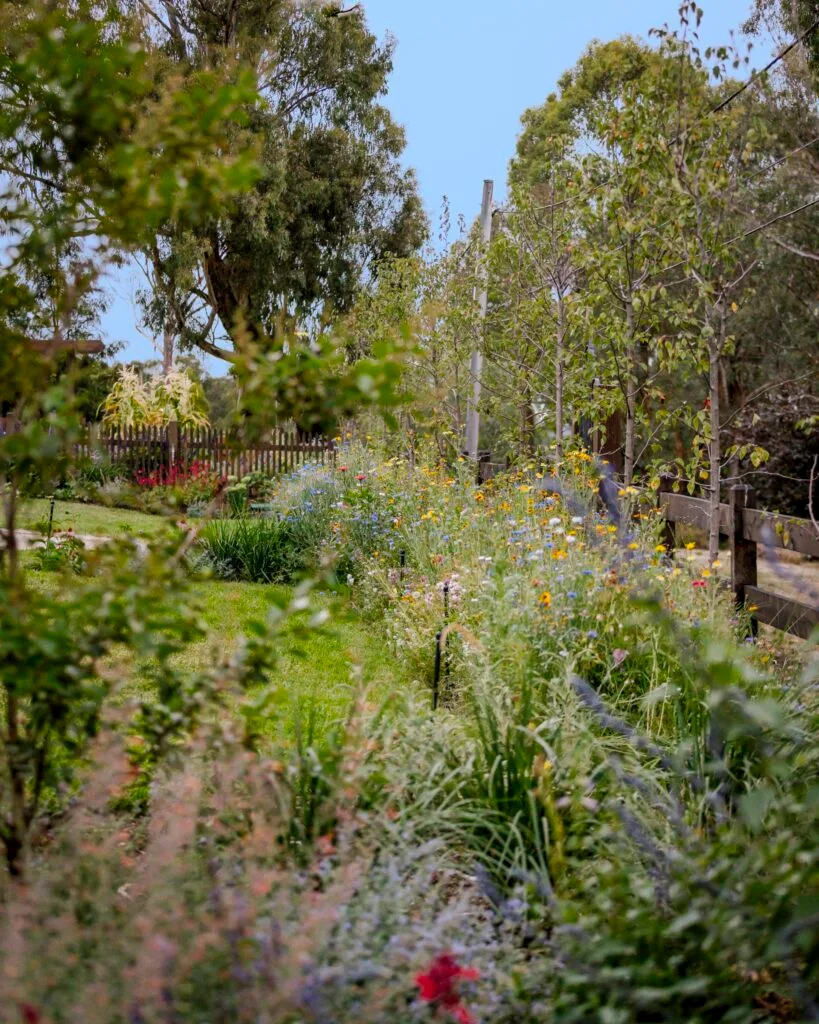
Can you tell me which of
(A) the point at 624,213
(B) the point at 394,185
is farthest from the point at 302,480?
(B) the point at 394,185

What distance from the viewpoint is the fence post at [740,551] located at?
20.4ft

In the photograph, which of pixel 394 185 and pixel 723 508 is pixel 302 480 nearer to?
pixel 723 508

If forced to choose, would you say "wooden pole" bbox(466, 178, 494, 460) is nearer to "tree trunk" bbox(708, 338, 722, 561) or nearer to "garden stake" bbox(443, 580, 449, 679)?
"tree trunk" bbox(708, 338, 722, 561)

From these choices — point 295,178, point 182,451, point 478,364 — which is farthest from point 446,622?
point 295,178

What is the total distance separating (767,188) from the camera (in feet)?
64.0

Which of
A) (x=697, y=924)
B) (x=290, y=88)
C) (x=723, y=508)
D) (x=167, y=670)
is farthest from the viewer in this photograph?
(x=290, y=88)

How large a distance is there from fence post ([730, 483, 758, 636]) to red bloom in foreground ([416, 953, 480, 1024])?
4.57 m

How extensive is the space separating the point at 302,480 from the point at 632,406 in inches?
224

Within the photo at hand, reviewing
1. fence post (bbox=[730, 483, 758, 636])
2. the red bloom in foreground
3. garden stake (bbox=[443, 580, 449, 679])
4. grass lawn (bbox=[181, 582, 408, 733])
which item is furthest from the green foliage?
the red bloom in foreground

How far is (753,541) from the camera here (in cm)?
627

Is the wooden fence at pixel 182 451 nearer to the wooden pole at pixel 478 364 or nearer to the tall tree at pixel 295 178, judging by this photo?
the wooden pole at pixel 478 364

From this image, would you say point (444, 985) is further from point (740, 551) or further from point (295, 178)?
point (295, 178)

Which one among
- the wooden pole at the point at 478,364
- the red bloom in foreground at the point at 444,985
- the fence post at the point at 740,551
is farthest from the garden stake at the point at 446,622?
the wooden pole at the point at 478,364

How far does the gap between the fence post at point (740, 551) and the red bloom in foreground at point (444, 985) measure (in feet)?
15.0
